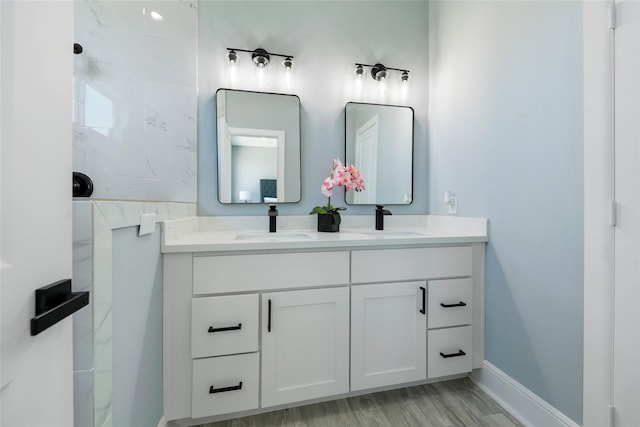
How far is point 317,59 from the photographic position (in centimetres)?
194

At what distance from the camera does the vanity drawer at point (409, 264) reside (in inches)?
56.1

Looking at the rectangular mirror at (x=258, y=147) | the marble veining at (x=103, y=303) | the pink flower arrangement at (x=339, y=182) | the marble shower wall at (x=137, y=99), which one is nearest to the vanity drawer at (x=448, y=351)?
the pink flower arrangement at (x=339, y=182)

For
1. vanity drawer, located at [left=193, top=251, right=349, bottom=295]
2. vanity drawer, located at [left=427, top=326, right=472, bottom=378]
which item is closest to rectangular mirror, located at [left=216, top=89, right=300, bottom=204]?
vanity drawer, located at [left=193, top=251, right=349, bottom=295]

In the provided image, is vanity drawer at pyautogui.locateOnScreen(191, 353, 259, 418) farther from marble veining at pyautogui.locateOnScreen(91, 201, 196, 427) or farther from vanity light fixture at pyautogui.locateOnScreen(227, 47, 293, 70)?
vanity light fixture at pyautogui.locateOnScreen(227, 47, 293, 70)

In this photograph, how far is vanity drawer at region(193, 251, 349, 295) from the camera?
1.24 m

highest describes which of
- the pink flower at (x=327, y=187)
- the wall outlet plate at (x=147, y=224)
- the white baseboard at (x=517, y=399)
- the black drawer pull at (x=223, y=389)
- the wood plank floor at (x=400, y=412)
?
the pink flower at (x=327, y=187)

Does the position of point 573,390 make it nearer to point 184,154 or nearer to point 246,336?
point 246,336

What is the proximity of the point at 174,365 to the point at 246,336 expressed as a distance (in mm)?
311

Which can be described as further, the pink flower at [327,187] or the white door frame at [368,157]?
the white door frame at [368,157]

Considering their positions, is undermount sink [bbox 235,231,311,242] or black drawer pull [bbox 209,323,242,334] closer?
black drawer pull [bbox 209,323,242,334]

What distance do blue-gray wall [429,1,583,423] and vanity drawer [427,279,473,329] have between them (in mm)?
127

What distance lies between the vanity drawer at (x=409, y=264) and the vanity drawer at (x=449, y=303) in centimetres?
5

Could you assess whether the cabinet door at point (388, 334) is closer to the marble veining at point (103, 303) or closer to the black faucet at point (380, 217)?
the black faucet at point (380, 217)

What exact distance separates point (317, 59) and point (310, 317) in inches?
63.9
